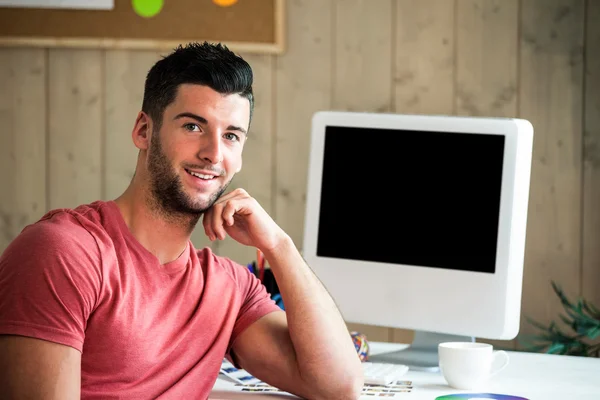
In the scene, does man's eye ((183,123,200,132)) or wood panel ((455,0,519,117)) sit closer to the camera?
man's eye ((183,123,200,132))

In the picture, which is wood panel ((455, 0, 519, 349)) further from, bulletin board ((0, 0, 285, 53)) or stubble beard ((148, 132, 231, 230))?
stubble beard ((148, 132, 231, 230))

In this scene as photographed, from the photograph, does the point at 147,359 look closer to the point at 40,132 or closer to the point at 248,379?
the point at 248,379

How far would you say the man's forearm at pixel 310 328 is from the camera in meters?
1.44

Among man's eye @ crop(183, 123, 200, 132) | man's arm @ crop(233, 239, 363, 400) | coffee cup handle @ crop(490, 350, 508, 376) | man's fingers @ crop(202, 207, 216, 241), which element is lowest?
coffee cup handle @ crop(490, 350, 508, 376)

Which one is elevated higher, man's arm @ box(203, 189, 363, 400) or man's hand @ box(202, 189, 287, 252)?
man's hand @ box(202, 189, 287, 252)

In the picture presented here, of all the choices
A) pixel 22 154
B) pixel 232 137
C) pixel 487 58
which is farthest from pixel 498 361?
pixel 22 154

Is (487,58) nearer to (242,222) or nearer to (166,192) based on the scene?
(242,222)

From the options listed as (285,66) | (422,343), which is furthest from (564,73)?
(422,343)

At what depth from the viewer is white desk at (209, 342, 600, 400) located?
4.80 ft

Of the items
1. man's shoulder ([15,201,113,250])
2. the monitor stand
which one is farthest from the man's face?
the monitor stand

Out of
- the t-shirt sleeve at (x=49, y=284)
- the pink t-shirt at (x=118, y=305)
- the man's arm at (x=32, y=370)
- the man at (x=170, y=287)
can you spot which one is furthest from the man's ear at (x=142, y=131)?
the man's arm at (x=32, y=370)

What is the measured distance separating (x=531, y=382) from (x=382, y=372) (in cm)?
27

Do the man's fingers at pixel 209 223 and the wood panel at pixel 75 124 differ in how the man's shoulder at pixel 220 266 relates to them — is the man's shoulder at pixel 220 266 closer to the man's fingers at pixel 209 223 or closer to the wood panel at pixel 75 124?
the man's fingers at pixel 209 223

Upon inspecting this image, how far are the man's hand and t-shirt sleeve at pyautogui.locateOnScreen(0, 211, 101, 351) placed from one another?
25 cm
